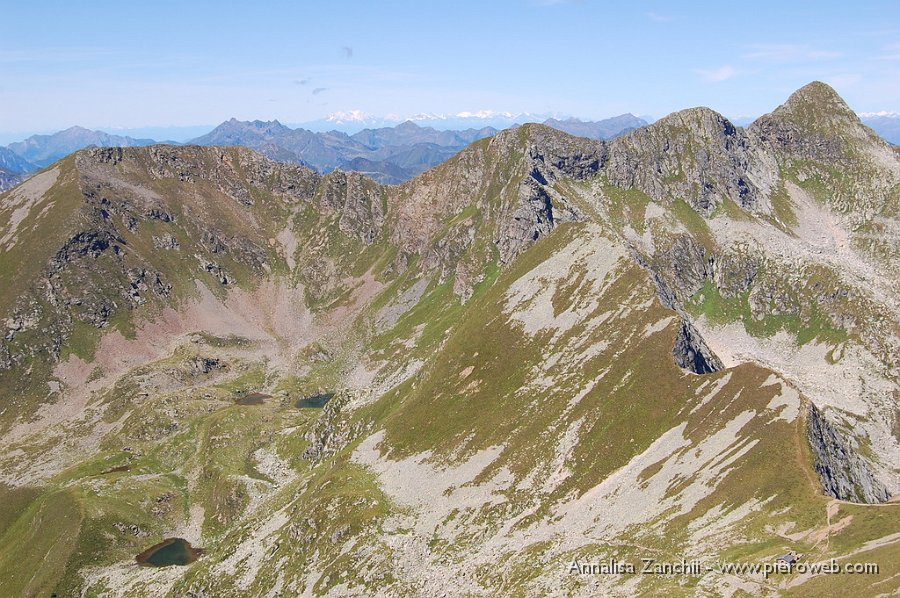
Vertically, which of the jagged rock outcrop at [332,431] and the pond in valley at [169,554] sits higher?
the jagged rock outcrop at [332,431]

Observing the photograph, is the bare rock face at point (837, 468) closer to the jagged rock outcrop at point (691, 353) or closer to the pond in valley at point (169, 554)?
the jagged rock outcrop at point (691, 353)

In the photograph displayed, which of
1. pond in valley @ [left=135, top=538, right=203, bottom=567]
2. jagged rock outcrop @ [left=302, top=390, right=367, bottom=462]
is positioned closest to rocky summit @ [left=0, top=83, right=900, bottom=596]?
pond in valley @ [left=135, top=538, right=203, bottom=567]

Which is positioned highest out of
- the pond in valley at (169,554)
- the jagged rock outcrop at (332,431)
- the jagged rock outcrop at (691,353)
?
the jagged rock outcrop at (691,353)

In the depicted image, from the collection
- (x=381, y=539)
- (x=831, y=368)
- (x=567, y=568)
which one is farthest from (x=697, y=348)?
(x=831, y=368)

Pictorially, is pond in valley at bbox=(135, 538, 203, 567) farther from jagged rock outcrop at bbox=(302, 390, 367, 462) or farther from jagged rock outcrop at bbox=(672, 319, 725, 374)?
jagged rock outcrop at bbox=(672, 319, 725, 374)

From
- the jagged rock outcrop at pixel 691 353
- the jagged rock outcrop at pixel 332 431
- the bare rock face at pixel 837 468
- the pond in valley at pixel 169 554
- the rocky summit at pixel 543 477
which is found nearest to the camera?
the rocky summit at pixel 543 477

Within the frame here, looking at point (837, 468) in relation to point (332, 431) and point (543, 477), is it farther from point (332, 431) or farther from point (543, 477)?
point (332, 431)

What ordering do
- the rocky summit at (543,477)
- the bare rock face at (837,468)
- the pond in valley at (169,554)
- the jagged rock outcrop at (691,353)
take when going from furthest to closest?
the pond in valley at (169,554) < the jagged rock outcrop at (691,353) < the bare rock face at (837,468) < the rocky summit at (543,477)

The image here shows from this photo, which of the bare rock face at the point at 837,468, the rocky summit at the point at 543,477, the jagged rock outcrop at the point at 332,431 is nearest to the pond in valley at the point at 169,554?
the rocky summit at the point at 543,477
